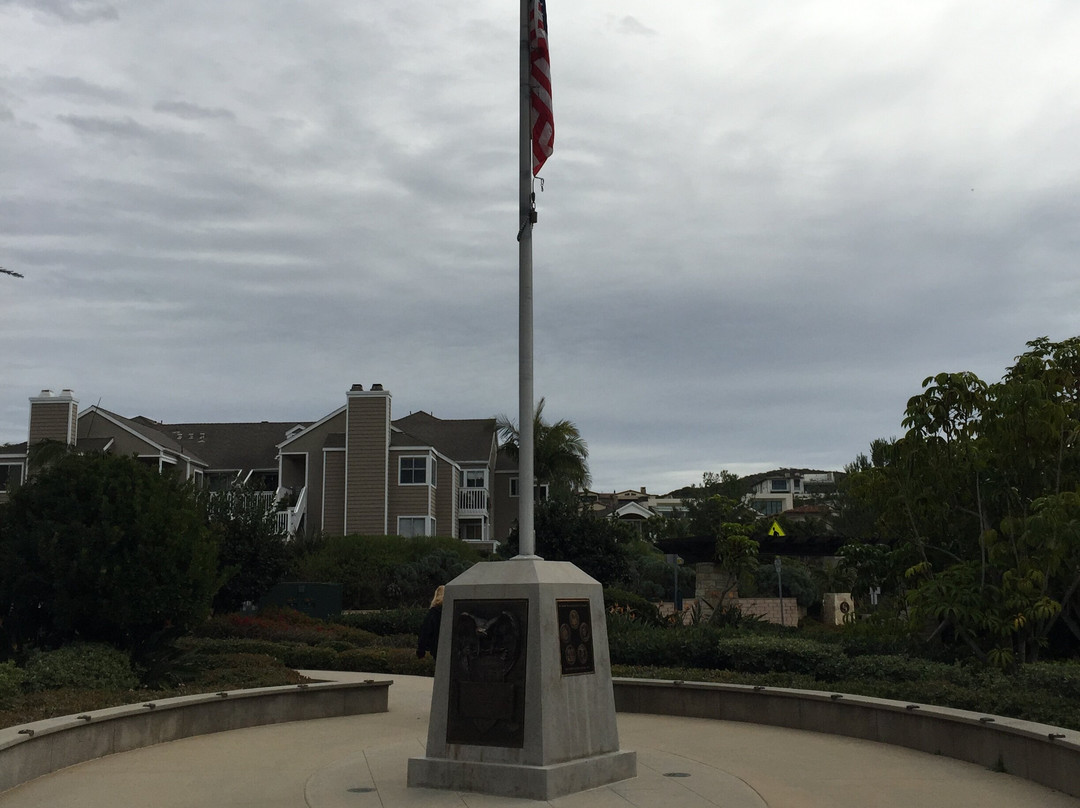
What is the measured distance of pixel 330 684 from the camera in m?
12.6

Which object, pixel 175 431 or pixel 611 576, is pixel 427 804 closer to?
pixel 611 576

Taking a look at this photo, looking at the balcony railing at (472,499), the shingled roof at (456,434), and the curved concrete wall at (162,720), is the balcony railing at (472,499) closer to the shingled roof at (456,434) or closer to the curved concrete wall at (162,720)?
the shingled roof at (456,434)

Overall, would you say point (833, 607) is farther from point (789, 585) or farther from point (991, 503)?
point (991, 503)

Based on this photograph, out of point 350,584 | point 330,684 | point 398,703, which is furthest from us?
point 350,584

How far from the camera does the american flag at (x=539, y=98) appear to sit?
32.1 feet

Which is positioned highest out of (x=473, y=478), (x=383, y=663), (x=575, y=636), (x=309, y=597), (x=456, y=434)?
(x=456, y=434)

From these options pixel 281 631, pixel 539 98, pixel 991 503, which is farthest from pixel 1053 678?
pixel 281 631

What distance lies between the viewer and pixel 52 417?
42.5 m

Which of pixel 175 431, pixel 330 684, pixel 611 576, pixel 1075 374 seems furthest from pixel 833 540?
pixel 175 431

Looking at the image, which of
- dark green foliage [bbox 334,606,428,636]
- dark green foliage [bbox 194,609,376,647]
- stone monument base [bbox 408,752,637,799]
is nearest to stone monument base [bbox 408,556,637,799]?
stone monument base [bbox 408,752,637,799]

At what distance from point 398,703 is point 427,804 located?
6769 millimetres

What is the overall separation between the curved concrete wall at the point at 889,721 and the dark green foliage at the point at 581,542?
52.8 feet

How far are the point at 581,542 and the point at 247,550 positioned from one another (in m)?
9.09

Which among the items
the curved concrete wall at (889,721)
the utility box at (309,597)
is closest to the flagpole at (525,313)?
the curved concrete wall at (889,721)
